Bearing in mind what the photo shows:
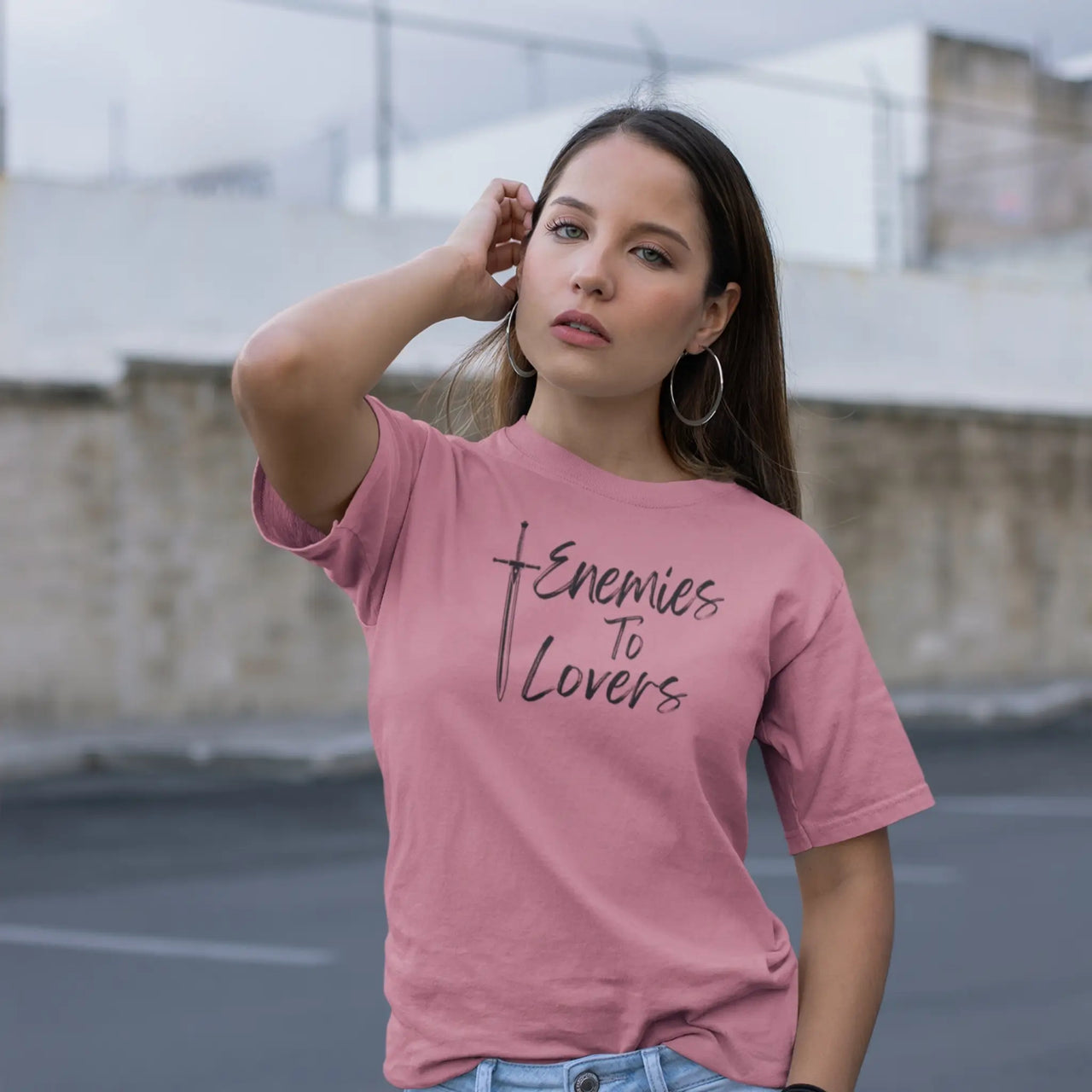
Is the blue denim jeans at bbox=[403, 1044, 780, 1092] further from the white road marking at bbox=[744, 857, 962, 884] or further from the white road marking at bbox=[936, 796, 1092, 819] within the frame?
the white road marking at bbox=[936, 796, 1092, 819]

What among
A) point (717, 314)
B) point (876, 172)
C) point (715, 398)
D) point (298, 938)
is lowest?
point (298, 938)

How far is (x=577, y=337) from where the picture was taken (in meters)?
1.95

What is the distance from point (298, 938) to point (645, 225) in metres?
5.03

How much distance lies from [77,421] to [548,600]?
11.2 m

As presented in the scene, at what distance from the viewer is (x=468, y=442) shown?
6.67 ft

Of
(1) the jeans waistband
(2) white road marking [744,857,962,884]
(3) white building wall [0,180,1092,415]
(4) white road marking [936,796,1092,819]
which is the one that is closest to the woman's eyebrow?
(1) the jeans waistband

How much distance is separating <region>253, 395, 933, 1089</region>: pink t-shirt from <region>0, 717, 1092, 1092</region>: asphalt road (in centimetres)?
307

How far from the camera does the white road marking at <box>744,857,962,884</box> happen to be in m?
7.60

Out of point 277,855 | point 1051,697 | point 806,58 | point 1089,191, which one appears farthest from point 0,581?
point 806,58

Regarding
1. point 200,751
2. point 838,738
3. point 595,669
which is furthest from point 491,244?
point 200,751

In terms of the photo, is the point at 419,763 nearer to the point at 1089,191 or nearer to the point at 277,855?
the point at 277,855

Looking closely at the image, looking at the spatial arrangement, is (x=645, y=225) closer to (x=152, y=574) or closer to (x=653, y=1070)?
(x=653, y=1070)

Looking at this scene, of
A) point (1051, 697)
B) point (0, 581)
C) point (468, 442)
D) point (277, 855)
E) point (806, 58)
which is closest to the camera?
point (468, 442)

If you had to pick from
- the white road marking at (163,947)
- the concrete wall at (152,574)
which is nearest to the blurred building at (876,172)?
the concrete wall at (152,574)
